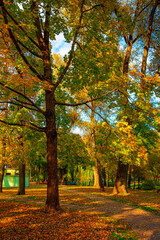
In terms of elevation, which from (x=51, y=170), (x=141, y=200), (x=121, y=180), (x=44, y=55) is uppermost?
(x=44, y=55)

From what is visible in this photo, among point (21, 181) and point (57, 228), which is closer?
point (57, 228)

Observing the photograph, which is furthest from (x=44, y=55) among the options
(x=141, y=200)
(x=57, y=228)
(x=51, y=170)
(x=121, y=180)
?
(x=121, y=180)

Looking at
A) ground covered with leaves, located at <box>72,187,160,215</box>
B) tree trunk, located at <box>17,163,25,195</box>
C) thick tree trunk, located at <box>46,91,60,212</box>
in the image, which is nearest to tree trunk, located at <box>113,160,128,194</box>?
ground covered with leaves, located at <box>72,187,160,215</box>

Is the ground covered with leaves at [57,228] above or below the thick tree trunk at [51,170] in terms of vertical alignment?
below

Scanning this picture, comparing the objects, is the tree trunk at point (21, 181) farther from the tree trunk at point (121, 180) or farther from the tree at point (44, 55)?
the tree at point (44, 55)

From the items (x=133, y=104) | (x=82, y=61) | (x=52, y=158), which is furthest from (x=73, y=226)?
(x=82, y=61)

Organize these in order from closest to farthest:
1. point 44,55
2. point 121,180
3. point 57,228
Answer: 1. point 57,228
2. point 44,55
3. point 121,180

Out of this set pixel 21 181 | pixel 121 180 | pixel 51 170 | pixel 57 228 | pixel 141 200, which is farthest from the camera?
pixel 121 180

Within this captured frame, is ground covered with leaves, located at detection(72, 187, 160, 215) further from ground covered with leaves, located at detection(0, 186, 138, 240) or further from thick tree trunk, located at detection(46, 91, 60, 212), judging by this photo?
thick tree trunk, located at detection(46, 91, 60, 212)

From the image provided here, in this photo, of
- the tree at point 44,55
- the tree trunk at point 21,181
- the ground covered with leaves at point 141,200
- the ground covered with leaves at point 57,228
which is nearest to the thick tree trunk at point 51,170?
the tree at point 44,55

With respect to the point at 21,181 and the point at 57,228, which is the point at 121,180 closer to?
the point at 21,181

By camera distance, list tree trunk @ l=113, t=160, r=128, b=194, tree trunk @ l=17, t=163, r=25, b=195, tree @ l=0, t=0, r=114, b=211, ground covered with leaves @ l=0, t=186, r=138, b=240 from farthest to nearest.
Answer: tree trunk @ l=113, t=160, r=128, b=194, tree trunk @ l=17, t=163, r=25, b=195, tree @ l=0, t=0, r=114, b=211, ground covered with leaves @ l=0, t=186, r=138, b=240

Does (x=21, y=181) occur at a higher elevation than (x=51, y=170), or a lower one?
lower

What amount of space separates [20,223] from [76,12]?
931 cm
